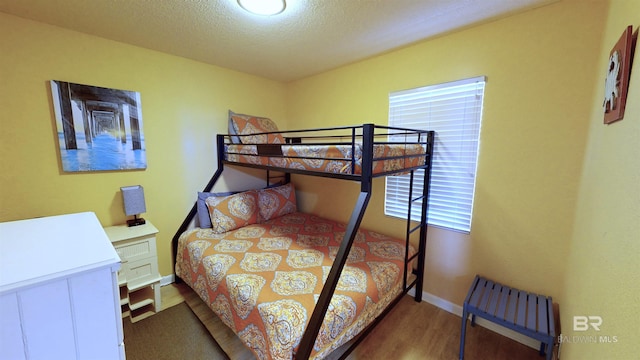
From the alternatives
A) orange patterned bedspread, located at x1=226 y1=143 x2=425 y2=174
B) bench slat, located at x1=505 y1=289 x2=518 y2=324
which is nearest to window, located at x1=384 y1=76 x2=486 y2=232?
orange patterned bedspread, located at x1=226 y1=143 x2=425 y2=174

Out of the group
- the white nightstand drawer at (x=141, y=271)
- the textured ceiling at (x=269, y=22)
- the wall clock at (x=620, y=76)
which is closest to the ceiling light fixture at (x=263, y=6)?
the textured ceiling at (x=269, y=22)

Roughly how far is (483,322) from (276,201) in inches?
91.2

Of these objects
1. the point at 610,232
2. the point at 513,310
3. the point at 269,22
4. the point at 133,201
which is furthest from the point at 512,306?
the point at 133,201

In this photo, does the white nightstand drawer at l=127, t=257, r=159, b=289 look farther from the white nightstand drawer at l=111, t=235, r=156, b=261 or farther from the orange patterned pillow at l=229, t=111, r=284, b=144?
the orange patterned pillow at l=229, t=111, r=284, b=144

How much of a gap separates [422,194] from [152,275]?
8.27ft

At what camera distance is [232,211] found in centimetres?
255

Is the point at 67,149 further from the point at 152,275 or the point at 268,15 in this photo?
the point at 268,15

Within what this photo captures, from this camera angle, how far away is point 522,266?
1769mm

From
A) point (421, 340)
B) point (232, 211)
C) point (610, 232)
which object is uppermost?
point (610, 232)

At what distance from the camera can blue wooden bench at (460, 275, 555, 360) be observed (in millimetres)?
1400

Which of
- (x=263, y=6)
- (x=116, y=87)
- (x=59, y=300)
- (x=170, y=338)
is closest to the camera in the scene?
(x=59, y=300)

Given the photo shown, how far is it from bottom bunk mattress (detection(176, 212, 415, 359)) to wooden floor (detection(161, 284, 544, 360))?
280 mm

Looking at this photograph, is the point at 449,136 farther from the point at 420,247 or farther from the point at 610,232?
the point at 610,232

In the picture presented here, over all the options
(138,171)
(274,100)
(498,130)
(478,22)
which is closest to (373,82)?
(478,22)
